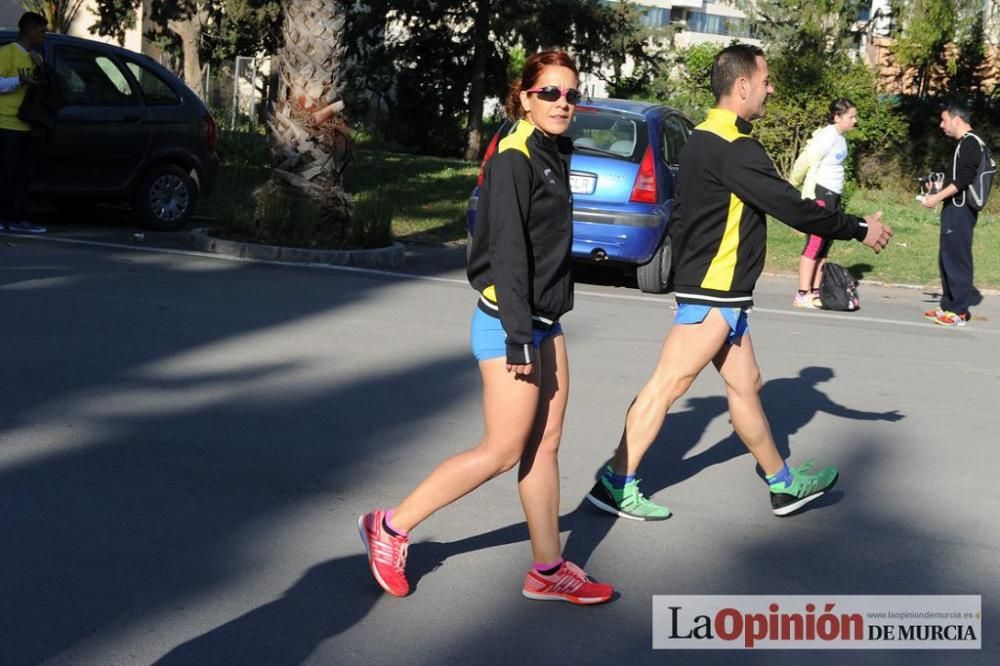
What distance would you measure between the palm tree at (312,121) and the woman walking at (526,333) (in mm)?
8715

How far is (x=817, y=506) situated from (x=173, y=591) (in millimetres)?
2882

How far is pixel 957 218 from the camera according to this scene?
11.4 metres

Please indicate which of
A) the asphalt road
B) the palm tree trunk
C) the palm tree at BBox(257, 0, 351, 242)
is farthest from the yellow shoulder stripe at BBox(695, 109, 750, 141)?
the palm tree trunk

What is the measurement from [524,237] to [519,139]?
316mm

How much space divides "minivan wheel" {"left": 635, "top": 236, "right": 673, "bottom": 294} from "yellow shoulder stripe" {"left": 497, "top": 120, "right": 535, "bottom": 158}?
775cm

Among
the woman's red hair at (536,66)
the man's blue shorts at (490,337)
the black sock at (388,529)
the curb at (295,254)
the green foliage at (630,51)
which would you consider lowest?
the curb at (295,254)

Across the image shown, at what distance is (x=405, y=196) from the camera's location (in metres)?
18.2

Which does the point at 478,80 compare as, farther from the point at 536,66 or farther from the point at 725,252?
the point at 536,66

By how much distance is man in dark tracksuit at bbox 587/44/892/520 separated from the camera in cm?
528

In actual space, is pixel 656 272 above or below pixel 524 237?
below

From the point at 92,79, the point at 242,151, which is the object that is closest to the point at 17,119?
the point at 92,79

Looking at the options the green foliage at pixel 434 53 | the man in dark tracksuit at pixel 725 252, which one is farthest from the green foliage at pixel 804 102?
the man in dark tracksuit at pixel 725 252

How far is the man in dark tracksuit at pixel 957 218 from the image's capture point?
11.2 metres

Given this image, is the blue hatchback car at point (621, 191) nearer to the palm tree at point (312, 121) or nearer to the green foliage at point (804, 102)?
the palm tree at point (312, 121)
